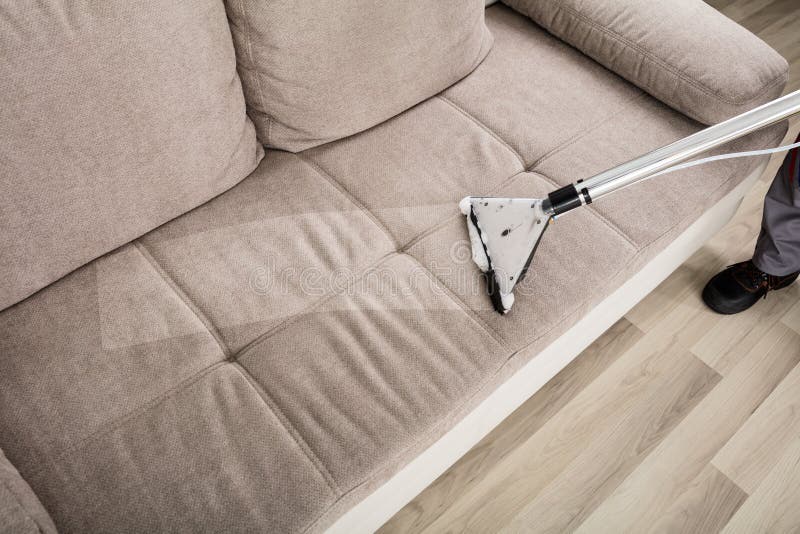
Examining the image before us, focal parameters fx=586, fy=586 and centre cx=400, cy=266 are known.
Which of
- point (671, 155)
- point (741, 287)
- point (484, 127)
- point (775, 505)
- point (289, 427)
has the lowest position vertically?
point (775, 505)

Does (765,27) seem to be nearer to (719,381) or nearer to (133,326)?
(719,381)

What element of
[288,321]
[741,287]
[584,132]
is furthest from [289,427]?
[741,287]

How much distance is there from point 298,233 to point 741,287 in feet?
3.61

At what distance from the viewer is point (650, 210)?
1121mm

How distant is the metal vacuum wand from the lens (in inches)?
31.9

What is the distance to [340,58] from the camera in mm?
1110

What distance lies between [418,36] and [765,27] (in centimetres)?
168

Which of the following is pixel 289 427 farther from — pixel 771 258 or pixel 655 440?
pixel 771 258

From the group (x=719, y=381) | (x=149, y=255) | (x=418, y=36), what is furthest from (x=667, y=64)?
(x=149, y=255)

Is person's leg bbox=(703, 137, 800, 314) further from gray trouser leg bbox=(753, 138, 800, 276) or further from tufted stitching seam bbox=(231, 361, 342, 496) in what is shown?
tufted stitching seam bbox=(231, 361, 342, 496)

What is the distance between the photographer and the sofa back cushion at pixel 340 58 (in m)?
1.05

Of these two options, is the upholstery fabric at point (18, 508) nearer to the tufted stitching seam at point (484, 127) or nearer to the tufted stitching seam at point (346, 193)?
the tufted stitching seam at point (346, 193)

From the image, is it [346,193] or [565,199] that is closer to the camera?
[565,199]

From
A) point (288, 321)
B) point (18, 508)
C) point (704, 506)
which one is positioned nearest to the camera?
point (18, 508)
